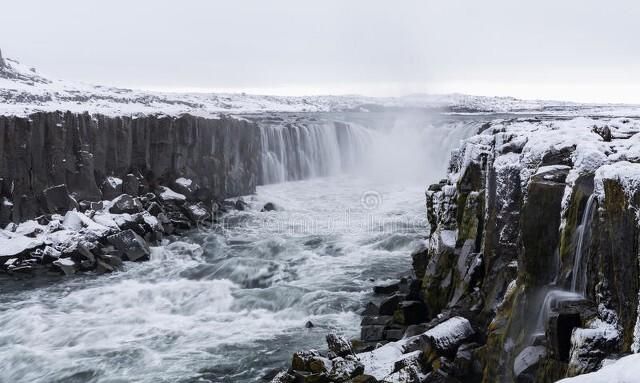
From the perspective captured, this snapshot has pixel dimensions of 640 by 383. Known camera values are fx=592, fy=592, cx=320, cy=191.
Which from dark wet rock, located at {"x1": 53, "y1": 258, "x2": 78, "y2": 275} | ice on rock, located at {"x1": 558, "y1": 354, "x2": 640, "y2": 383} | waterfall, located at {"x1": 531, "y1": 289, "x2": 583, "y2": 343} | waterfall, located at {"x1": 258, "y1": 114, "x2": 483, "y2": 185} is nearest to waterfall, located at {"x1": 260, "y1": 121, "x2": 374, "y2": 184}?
waterfall, located at {"x1": 258, "y1": 114, "x2": 483, "y2": 185}

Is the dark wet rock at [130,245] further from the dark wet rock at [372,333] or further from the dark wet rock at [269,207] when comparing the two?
the dark wet rock at [372,333]

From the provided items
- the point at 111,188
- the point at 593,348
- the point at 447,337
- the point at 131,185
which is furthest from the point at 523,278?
the point at 131,185

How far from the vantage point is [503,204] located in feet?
38.4

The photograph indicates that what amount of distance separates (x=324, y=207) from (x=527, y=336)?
24853mm

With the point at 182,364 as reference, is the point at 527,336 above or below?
above

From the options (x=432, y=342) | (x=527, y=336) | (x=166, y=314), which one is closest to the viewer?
(x=527, y=336)

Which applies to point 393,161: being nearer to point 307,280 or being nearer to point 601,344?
point 307,280

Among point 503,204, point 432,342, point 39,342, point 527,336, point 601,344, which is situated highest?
point 503,204

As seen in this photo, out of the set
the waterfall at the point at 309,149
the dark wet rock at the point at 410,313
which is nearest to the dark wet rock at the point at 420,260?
the dark wet rock at the point at 410,313

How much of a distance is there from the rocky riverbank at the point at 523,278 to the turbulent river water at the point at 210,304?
246cm

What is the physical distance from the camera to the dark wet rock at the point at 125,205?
25766mm

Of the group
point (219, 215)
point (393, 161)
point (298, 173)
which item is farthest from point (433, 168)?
point (219, 215)

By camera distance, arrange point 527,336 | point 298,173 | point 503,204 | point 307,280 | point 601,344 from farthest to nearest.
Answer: point 298,173, point 307,280, point 503,204, point 527,336, point 601,344

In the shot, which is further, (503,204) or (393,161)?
(393,161)
